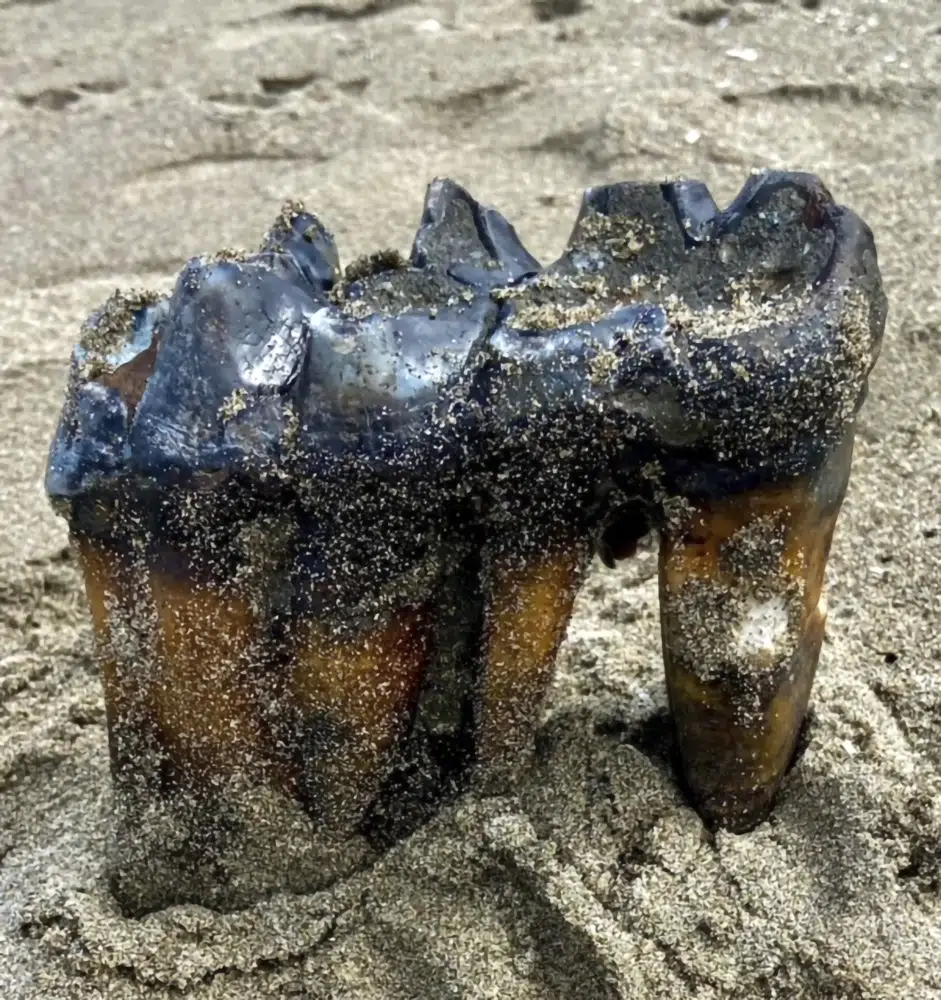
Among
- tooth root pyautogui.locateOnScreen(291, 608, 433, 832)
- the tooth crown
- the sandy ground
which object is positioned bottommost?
the sandy ground

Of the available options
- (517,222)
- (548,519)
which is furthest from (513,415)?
(517,222)

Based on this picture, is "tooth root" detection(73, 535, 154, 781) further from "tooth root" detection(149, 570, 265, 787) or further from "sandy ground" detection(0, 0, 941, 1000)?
"sandy ground" detection(0, 0, 941, 1000)

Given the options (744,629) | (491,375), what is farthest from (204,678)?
(744,629)

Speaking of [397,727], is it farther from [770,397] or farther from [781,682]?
[770,397]

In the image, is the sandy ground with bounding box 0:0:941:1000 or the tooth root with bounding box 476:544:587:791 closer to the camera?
the tooth root with bounding box 476:544:587:791

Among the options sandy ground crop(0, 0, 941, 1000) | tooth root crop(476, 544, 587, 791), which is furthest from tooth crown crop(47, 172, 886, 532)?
sandy ground crop(0, 0, 941, 1000)

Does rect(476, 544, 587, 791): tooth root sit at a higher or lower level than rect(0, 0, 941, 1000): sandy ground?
higher

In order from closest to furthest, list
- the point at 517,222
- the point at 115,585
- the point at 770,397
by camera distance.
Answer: the point at 770,397 < the point at 115,585 < the point at 517,222
